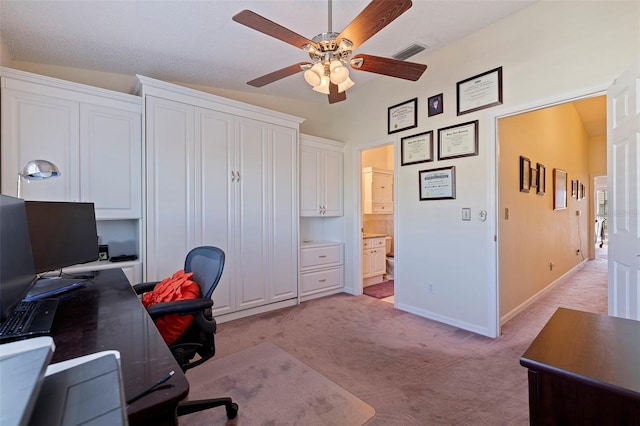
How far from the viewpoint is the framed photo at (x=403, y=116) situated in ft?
10.8

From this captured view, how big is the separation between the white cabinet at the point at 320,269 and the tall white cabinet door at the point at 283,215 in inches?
7.9

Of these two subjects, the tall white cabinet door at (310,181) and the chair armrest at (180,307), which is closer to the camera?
the chair armrest at (180,307)

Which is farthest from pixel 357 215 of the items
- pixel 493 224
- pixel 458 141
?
pixel 493 224

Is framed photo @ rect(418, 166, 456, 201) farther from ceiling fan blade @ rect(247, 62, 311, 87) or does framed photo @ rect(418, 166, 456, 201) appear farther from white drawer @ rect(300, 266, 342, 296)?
ceiling fan blade @ rect(247, 62, 311, 87)

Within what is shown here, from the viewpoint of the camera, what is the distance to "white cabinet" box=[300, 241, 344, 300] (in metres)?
3.89

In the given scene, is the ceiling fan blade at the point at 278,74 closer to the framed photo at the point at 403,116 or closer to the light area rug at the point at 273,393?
the framed photo at the point at 403,116

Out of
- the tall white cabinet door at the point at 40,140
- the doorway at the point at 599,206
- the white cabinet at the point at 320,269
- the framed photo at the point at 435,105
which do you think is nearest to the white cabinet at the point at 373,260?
the white cabinet at the point at 320,269

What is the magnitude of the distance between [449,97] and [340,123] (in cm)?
177

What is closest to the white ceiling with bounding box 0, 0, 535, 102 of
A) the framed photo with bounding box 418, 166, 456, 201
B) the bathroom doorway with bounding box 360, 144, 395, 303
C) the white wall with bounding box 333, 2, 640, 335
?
the white wall with bounding box 333, 2, 640, 335

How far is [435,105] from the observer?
3100 millimetres

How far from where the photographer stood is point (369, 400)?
1.83 meters

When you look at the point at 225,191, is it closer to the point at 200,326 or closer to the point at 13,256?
the point at 200,326

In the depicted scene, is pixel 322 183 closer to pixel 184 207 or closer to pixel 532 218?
pixel 184 207

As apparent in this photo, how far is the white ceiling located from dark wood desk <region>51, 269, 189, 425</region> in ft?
6.97
